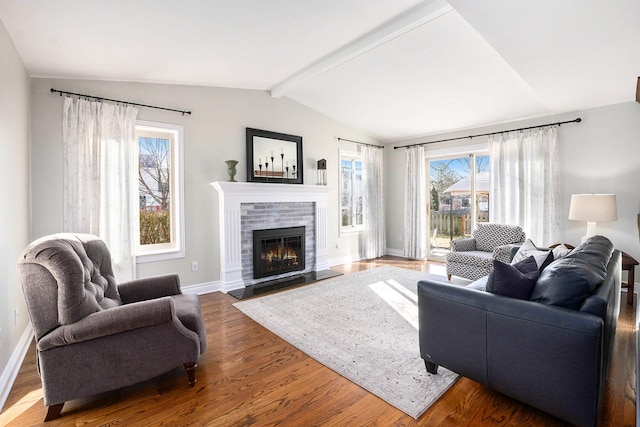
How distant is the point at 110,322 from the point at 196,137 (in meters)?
2.88

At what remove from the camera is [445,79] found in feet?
12.9

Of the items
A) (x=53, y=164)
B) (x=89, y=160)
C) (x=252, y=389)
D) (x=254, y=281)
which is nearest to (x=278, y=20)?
(x=89, y=160)

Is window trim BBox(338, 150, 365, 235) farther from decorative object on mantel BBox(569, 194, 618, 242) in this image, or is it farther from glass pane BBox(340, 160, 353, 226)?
decorative object on mantel BBox(569, 194, 618, 242)

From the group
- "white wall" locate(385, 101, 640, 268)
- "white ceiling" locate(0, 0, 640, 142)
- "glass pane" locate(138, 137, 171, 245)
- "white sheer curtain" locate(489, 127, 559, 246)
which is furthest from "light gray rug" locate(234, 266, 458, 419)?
"white ceiling" locate(0, 0, 640, 142)

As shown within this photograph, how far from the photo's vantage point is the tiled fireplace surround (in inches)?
168

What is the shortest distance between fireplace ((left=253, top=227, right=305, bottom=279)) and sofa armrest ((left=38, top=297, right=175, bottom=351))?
2.58 metres

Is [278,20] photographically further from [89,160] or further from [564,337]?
[564,337]

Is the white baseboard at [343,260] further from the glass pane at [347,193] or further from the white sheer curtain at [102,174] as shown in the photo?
the white sheer curtain at [102,174]

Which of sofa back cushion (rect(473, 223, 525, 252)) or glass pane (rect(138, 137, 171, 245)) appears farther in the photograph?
sofa back cushion (rect(473, 223, 525, 252))

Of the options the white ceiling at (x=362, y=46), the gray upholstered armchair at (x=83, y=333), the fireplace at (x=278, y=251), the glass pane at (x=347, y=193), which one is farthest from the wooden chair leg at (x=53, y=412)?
the glass pane at (x=347, y=193)

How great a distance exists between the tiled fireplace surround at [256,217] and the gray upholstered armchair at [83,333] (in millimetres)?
2179

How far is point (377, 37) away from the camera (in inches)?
124

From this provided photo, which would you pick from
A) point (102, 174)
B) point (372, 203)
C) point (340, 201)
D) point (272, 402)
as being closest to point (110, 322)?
point (272, 402)

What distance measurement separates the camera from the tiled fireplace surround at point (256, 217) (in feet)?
14.0
